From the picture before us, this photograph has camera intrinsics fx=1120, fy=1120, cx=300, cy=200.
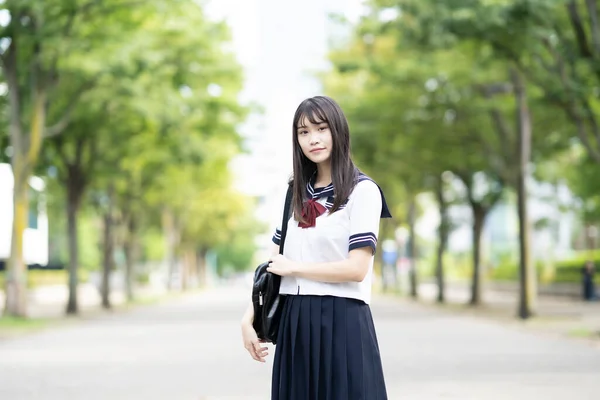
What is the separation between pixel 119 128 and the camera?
28516 mm

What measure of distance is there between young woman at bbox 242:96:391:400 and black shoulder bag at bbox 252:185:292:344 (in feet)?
0.12

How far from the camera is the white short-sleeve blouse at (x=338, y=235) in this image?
11.9 ft

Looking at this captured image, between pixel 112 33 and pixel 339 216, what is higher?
pixel 112 33

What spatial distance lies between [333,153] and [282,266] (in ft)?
1.36

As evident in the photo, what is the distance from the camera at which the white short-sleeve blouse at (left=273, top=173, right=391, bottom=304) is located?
363cm

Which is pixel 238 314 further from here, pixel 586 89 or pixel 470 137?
pixel 586 89

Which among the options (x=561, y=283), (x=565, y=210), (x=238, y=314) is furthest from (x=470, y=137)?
(x=561, y=283)

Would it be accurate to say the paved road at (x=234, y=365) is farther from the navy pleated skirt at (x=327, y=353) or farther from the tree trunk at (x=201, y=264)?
the tree trunk at (x=201, y=264)

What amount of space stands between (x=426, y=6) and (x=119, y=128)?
12760mm

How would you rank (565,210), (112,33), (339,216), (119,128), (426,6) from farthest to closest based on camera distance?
1. (565,210)
2. (119,128)
3. (112,33)
4. (426,6)
5. (339,216)

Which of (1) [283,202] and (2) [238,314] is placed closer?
(1) [283,202]

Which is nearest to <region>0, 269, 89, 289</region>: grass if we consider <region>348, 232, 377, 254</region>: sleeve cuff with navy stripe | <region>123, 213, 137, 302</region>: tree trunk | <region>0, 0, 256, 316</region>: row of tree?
<region>123, 213, 137, 302</region>: tree trunk

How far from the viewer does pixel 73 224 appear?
96.6 ft

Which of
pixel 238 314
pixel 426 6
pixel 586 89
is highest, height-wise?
pixel 426 6
